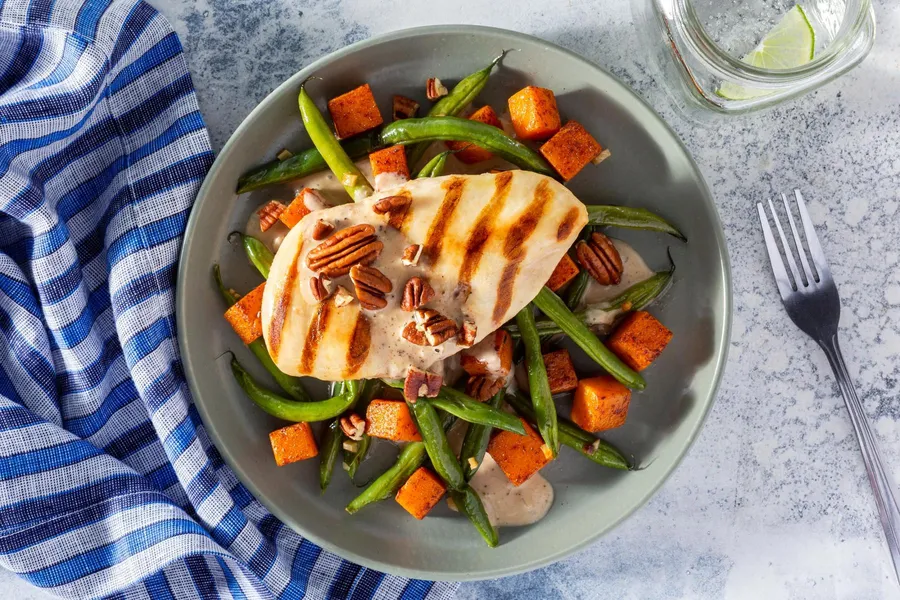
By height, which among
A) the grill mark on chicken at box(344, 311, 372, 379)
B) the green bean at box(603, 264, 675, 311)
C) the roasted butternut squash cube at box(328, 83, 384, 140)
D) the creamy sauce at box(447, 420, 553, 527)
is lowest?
the creamy sauce at box(447, 420, 553, 527)

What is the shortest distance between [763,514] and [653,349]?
3.53 ft

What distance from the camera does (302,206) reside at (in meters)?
2.83

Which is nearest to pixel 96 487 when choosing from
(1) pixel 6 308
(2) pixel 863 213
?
(1) pixel 6 308

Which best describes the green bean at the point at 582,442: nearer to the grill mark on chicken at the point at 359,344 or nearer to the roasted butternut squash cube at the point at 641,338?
the roasted butternut squash cube at the point at 641,338

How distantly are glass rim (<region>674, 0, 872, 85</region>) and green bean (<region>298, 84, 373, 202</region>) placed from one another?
4.68 ft

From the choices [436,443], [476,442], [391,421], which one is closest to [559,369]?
[476,442]

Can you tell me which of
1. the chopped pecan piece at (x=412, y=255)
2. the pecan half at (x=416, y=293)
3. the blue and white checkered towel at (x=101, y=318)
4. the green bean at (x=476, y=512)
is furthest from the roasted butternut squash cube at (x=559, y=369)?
the blue and white checkered towel at (x=101, y=318)

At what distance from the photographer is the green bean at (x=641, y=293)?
2.94 metres

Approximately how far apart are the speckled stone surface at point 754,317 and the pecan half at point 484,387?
993 mm

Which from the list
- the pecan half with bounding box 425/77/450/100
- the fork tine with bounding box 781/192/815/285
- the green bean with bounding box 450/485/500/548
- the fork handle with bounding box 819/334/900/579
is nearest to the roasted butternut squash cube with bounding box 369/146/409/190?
the pecan half with bounding box 425/77/450/100

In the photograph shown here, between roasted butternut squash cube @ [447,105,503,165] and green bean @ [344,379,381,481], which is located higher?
roasted butternut squash cube @ [447,105,503,165]

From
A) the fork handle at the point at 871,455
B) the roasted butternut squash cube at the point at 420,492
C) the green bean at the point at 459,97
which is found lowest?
the fork handle at the point at 871,455

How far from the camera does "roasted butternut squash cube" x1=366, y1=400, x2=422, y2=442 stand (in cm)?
283

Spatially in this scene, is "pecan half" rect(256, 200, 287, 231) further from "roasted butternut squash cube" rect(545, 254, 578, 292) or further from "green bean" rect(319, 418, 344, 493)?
"roasted butternut squash cube" rect(545, 254, 578, 292)
